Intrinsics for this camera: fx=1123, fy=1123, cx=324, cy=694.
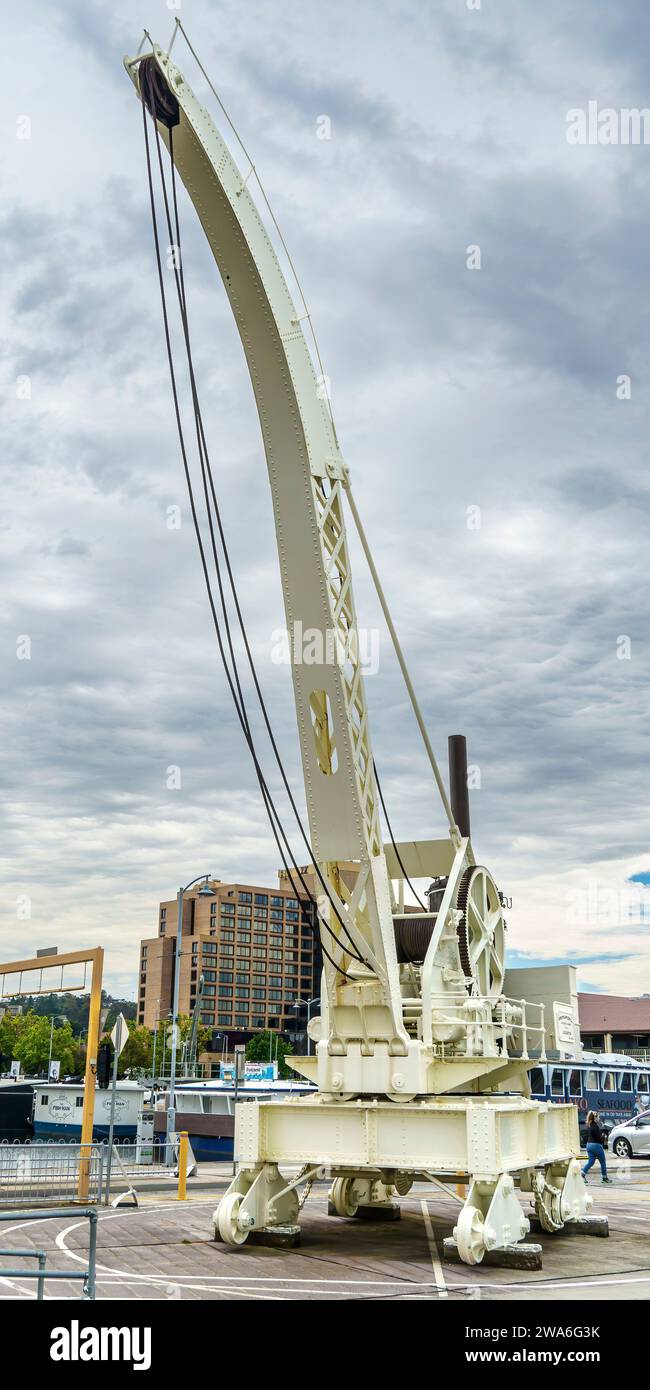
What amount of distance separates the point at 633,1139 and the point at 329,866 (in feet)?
90.4

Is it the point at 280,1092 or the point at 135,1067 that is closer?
the point at 280,1092

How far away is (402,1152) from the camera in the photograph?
1447cm

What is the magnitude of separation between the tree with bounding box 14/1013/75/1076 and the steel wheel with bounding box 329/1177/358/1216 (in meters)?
82.9

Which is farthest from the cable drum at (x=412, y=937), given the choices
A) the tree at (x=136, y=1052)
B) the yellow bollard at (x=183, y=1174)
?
the tree at (x=136, y=1052)

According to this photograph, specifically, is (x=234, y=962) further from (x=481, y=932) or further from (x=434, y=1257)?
(x=434, y=1257)

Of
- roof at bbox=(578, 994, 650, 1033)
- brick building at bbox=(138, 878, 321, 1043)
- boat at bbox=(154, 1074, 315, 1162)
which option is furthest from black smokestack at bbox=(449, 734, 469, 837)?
brick building at bbox=(138, 878, 321, 1043)

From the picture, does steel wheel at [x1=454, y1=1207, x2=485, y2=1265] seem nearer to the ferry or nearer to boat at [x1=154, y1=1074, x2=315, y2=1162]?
boat at [x1=154, y1=1074, x2=315, y2=1162]

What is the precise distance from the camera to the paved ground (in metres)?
11.9

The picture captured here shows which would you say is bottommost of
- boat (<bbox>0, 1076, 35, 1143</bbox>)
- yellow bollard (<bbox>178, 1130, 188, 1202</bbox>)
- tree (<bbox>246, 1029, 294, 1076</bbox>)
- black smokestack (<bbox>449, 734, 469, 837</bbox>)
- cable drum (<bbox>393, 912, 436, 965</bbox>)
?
tree (<bbox>246, 1029, 294, 1076</bbox>)
